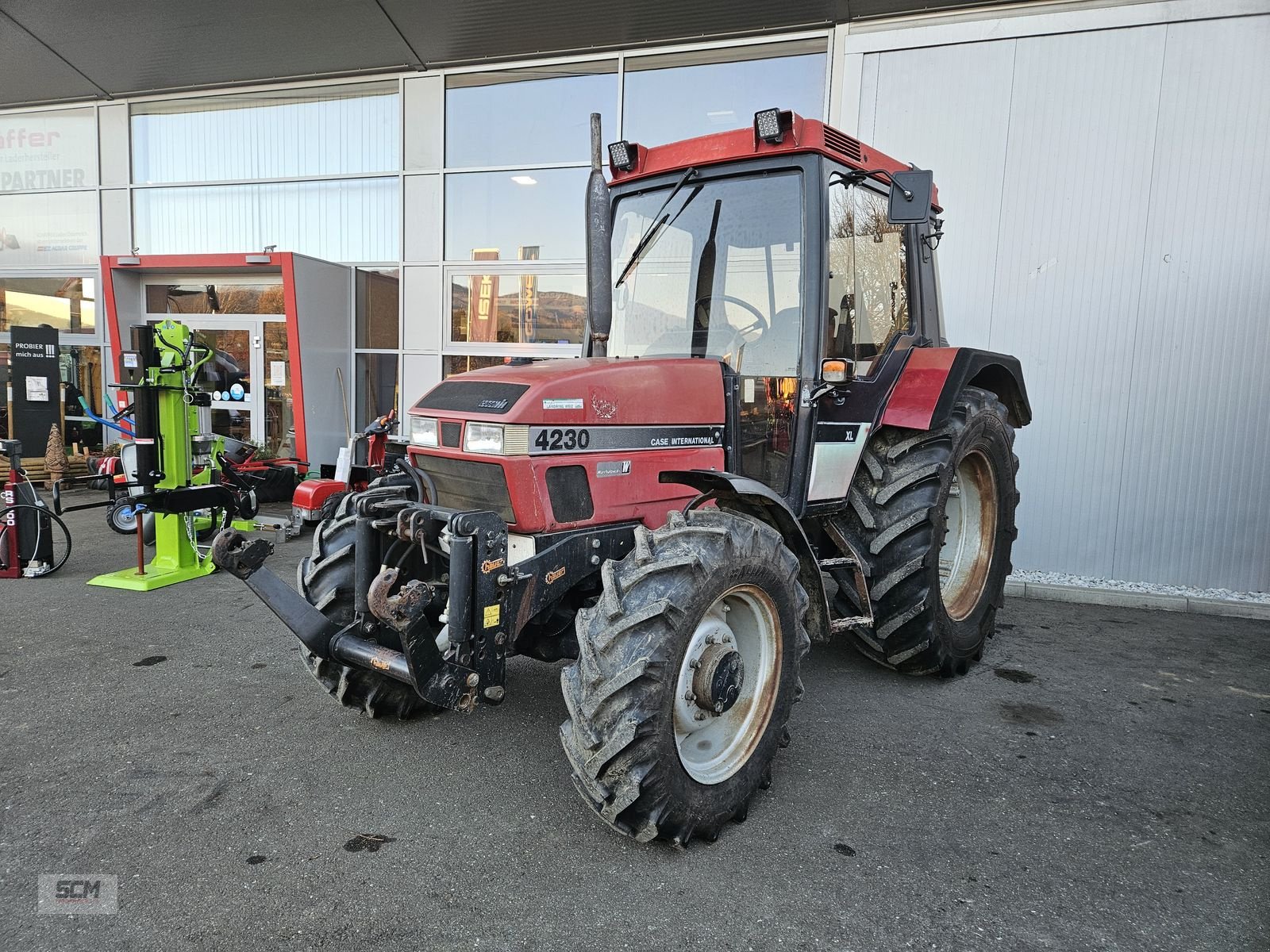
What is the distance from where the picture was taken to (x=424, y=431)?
3.19m

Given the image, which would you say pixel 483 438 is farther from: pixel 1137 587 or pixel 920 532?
pixel 1137 587

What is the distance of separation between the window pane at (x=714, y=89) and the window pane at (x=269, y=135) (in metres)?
2.96

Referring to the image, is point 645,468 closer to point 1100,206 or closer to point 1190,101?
point 1100,206

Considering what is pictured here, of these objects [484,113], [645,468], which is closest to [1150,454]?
[645,468]

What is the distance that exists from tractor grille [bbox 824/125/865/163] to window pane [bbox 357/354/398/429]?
719cm

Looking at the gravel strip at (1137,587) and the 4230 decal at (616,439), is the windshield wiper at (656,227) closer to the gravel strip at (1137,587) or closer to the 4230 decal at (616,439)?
the 4230 decal at (616,439)

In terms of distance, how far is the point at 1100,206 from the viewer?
6.27m

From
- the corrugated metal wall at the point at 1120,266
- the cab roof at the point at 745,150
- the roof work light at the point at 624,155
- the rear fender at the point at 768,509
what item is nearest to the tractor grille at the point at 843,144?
the cab roof at the point at 745,150

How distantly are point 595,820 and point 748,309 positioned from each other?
7.07ft

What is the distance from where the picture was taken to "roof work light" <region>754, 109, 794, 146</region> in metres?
3.32

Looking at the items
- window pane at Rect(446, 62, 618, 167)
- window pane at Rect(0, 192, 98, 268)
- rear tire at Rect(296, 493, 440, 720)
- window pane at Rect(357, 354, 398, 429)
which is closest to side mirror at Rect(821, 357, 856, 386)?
rear tire at Rect(296, 493, 440, 720)

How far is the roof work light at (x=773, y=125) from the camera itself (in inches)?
131

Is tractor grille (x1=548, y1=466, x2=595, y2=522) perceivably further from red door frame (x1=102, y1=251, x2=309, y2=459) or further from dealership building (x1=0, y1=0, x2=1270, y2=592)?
red door frame (x1=102, y1=251, x2=309, y2=459)

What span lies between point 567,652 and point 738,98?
22.9ft
